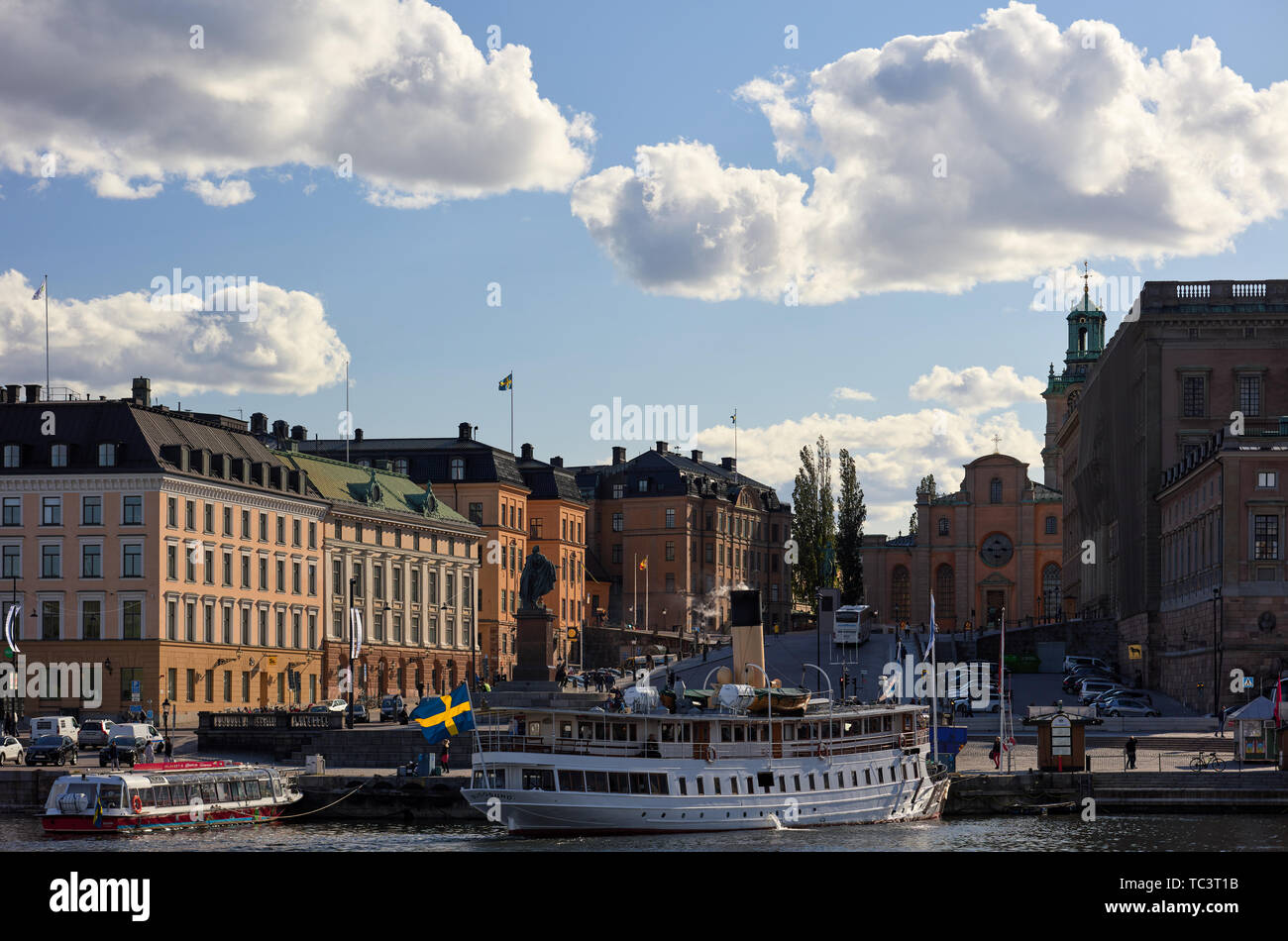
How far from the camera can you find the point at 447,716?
58000mm

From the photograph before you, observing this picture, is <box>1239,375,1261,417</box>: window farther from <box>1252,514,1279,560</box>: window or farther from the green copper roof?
the green copper roof

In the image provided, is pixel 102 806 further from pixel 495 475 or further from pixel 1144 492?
pixel 495 475

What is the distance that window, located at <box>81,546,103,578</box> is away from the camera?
371 ft

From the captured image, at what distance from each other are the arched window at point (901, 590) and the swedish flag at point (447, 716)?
132m

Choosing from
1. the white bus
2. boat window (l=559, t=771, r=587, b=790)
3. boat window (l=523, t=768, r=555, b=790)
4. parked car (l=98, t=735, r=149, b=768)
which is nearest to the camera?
boat window (l=559, t=771, r=587, b=790)

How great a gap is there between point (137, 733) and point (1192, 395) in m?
66.4

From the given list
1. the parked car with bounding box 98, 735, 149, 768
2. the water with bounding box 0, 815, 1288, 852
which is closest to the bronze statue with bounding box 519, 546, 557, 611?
the parked car with bounding box 98, 735, 149, 768

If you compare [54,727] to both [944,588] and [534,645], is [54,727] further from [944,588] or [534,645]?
[944,588]

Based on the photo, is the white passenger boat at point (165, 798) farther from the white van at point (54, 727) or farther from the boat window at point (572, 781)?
the white van at point (54, 727)

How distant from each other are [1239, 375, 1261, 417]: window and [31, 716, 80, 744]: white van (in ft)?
232

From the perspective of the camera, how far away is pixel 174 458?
115 meters

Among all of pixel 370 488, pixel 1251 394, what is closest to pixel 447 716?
pixel 1251 394

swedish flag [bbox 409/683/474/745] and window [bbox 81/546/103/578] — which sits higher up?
window [bbox 81/546/103/578]
